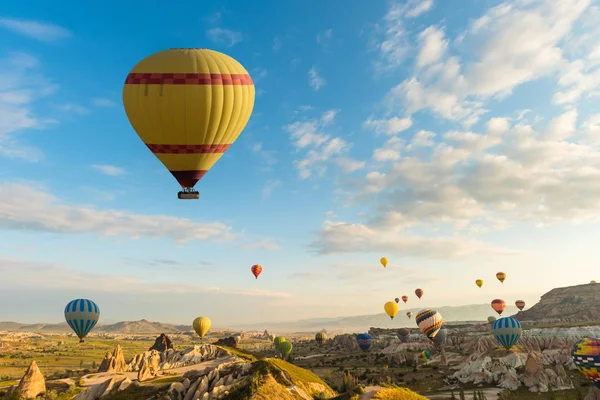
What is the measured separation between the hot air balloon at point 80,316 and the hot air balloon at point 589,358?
6891cm

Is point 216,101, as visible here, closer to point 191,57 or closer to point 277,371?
point 191,57

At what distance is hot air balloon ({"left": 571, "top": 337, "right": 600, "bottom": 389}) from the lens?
153 feet

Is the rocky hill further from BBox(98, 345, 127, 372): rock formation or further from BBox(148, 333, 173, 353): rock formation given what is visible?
BBox(98, 345, 127, 372): rock formation

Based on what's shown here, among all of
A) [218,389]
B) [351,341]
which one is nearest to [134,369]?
[218,389]

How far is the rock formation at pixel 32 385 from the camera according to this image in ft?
148

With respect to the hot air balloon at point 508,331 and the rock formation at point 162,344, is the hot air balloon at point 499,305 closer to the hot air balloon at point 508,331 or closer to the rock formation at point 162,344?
the hot air balloon at point 508,331

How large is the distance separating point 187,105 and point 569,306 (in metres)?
195

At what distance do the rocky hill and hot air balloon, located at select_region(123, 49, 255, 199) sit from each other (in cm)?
16797

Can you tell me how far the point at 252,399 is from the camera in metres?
31.4

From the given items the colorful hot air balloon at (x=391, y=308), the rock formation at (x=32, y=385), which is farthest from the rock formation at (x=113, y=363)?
the colorful hot air balloon at (x=391, y=308)

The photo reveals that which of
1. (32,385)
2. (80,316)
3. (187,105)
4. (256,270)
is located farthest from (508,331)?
(80,316)

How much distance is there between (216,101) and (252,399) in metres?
23.2

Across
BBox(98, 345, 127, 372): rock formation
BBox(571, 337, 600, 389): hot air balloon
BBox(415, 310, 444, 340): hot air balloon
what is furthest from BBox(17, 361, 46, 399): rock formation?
BBox(415, 310, 444, 340): hot air balloon

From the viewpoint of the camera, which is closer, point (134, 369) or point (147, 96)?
point (147, 96)
